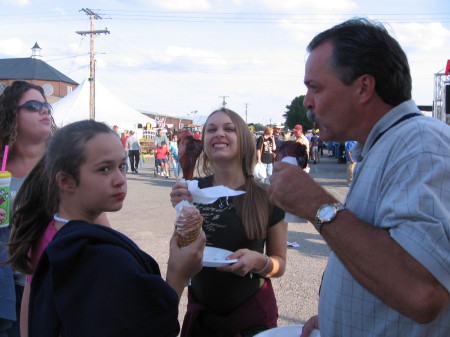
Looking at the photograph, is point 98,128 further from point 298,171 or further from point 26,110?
point 26,110

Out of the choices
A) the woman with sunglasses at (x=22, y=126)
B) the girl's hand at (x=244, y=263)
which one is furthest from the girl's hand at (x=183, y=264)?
the woman with sunglasses at (x=22, y=126)

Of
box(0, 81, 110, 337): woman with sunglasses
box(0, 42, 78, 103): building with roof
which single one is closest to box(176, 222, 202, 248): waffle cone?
box(0, 81, 110, 337): woman with sunglasses

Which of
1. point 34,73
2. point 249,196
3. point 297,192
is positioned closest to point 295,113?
point 34,73

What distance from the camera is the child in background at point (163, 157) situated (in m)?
16.0

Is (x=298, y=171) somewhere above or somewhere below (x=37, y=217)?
above

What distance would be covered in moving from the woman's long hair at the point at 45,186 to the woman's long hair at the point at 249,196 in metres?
1.05

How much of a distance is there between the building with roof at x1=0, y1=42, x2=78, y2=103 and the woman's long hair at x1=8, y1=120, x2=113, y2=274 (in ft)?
240

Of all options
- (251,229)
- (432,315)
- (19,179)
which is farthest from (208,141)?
(432,315)

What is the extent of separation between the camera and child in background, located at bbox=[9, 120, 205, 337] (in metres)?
1.10

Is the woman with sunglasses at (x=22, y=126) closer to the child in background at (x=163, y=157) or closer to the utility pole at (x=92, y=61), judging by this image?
the child in background at (x=163, y=157)

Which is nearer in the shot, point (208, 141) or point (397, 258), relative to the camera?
point (397, 258)

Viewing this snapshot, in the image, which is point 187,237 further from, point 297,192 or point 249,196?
point 249,196

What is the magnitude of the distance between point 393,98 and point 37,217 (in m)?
1.41

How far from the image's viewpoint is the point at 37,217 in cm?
154
